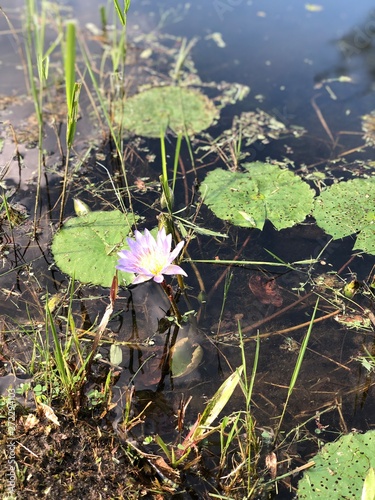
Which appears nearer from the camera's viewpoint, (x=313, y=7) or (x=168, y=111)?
(x=168, y=111)

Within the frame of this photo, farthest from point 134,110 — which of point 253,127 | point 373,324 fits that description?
point 373,324

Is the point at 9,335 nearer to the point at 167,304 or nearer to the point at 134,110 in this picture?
the point at 167,304

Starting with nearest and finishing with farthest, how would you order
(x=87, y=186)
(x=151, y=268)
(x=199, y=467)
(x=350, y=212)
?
(x=199, y=467) < (x=151, y=268) < (x=350, y=212) < (x=87, y=186)

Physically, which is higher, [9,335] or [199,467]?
[9,335]

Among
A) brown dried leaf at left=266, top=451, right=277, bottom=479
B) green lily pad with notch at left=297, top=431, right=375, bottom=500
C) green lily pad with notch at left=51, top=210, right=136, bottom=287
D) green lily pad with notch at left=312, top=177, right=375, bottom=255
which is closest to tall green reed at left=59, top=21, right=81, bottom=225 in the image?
green lily pad with notch at left=51, top=210, right=136, bottom=287

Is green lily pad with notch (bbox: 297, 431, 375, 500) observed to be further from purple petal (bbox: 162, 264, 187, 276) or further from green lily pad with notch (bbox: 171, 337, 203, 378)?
purple petal (bbox: 162, 264, 187, 276)

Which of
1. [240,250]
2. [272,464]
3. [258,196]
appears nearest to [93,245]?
[240,250]

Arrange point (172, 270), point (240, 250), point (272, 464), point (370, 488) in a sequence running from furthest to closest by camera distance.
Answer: point (240, 250) < point (172, 270) < point (272, 464) < point (370, 488)

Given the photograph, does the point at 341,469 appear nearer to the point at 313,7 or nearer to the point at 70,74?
the point at 70,74
